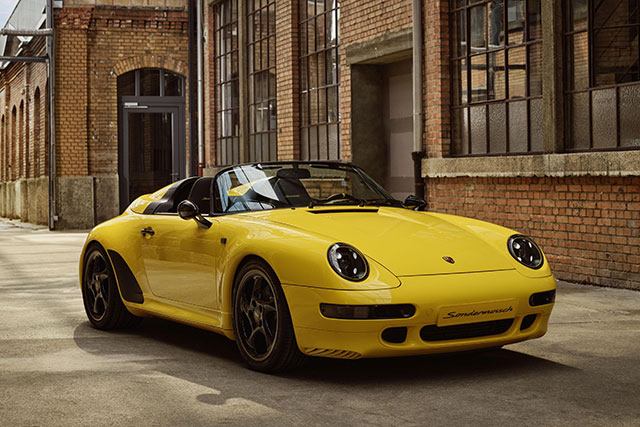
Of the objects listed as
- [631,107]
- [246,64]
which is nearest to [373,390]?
[631,107]

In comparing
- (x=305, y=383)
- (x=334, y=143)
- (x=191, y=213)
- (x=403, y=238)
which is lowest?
(x=305, y=383)

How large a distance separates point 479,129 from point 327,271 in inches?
280

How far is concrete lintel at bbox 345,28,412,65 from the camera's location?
13242 millimetres

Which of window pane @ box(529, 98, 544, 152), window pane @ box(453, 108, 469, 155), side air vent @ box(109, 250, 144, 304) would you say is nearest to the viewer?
side air vent @ box(109, 250, 144, 304)

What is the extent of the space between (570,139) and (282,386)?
612 cm

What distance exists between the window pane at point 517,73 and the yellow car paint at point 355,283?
198 inches

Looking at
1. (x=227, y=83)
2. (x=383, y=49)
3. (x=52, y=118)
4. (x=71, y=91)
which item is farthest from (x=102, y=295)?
(x=71, y=91)

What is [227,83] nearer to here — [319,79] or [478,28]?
[319,79]

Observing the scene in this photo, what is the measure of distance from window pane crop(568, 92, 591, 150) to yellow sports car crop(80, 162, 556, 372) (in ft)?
13.3

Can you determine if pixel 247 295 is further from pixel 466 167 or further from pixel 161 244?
pixel 466 167

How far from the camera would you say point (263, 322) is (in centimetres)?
551

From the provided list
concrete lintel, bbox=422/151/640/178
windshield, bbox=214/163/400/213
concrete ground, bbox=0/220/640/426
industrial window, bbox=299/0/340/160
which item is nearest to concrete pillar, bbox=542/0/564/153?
concrete lintel, bbox=422/151/640/178

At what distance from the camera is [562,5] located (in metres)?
10.4

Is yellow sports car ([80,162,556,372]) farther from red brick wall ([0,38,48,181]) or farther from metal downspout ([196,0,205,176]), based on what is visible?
red brick wall ([0,38,48,181])
